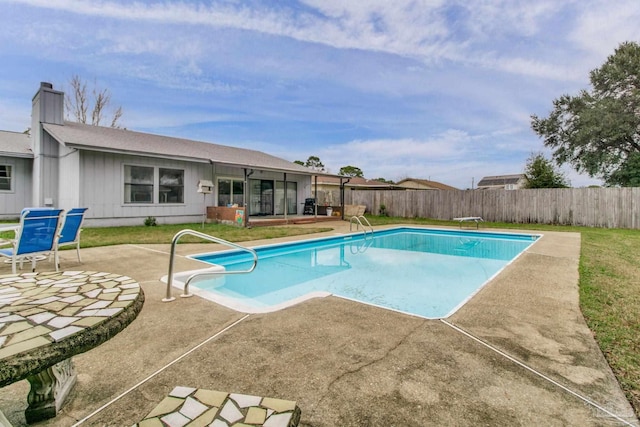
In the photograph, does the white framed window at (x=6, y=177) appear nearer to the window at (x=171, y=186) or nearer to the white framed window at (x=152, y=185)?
the white framed window at (x=152, y=185)

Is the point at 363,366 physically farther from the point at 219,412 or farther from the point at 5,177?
the point at 5,177

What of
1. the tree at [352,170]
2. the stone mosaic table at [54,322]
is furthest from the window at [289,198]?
the tree at [352,170]

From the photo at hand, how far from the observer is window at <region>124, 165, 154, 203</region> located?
40.0ft

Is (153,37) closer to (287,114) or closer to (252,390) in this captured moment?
(287,114)

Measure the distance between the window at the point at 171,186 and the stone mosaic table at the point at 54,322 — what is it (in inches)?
474

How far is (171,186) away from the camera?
13398mm

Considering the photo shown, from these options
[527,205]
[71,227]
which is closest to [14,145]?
[71,227]

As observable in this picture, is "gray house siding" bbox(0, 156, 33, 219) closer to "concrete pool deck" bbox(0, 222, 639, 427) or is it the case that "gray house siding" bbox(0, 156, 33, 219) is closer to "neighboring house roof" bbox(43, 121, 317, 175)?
"neighboring house roof" bbox(43, 121, 317, 175)

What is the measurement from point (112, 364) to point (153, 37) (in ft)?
48.6

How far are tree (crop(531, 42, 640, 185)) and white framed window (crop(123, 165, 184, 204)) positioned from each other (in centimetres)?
2331

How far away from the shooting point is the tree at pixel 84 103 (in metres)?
23.1

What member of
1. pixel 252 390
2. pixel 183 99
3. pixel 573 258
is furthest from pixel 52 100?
pixel 573 258

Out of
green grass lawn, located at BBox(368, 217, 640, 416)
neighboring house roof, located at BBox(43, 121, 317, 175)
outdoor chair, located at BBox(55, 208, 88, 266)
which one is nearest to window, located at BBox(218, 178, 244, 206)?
neighboring house roof, located at BBox(43, 121, 317, 175)

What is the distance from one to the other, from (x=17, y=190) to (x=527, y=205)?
23189 mm
